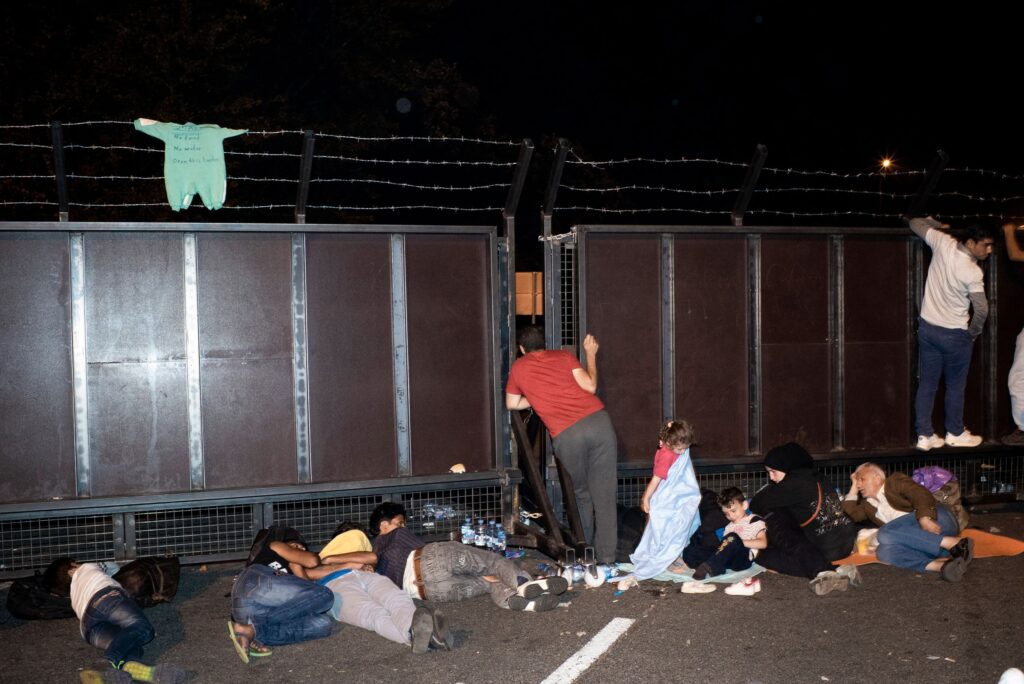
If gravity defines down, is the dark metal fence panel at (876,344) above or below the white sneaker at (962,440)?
above

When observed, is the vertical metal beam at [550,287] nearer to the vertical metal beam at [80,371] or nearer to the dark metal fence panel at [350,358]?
the dark metal fence panel at [350,358]

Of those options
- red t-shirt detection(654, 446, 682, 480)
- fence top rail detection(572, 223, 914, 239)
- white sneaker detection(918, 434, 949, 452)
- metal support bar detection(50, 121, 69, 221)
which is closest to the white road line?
red t-shirt detection(654, 446, 682, 480)

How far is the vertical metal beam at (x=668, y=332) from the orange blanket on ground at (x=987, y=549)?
1.92 meters

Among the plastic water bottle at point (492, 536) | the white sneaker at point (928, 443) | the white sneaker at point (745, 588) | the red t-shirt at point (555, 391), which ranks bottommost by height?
the white sneaker at point (745, 588)

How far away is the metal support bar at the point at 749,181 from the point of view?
Result: 25.7 ft

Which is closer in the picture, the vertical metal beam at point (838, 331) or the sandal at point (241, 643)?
the sandal at point (241, 643)

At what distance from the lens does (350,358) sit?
7562 mm

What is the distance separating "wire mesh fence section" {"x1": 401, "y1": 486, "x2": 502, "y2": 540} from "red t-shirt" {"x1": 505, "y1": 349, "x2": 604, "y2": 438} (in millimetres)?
1249

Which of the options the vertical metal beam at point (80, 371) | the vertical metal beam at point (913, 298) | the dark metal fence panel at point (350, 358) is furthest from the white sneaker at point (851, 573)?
the vertical metal beam at point (80, 371)

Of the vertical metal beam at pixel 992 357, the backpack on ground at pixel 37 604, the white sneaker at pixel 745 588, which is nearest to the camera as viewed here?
the backpack on ground at pixel 37 604

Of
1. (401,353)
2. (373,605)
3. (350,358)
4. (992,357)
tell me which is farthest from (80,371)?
(992,357)

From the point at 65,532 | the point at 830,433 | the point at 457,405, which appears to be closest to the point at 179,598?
the point at 65,532

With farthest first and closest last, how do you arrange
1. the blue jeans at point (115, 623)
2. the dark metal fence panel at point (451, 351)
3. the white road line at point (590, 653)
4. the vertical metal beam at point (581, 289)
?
the vertical metal beam at point (581, 289), the dark metal fence panel at point (451, 351), the blue jeans at point (115, 623), the white road line at point (590, 653)

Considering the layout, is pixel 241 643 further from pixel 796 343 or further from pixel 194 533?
pixel 796 343
